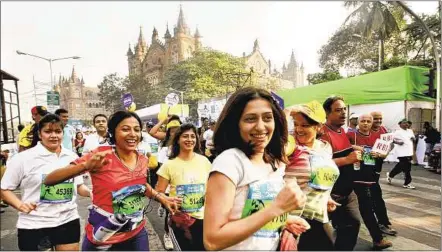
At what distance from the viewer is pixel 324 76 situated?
21.1m

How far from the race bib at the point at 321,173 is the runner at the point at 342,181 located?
62 centimetres

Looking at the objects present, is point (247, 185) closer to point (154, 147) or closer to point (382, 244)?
point (382, 244)

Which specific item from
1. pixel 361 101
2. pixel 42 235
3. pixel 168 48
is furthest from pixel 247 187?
pixel 168 48

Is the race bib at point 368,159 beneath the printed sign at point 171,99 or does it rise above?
beneath

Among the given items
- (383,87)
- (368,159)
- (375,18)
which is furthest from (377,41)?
(368,159)

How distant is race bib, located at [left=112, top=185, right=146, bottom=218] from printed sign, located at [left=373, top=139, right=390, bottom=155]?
2.78 m

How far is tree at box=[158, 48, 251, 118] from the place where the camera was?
705 cm

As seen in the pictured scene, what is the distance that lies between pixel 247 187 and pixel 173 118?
361 cm

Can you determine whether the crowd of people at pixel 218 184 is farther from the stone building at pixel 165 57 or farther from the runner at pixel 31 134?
the stone building at pixel 165 57

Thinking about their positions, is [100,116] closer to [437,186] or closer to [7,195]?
[7,195]

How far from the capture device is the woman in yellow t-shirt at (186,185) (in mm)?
2648

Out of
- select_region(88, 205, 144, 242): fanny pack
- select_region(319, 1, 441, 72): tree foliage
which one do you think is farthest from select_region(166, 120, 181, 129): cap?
select_region(319, 1, 441, 72): tree foliage

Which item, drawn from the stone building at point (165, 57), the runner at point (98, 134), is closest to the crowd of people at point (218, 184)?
the runner at point (98, 134)

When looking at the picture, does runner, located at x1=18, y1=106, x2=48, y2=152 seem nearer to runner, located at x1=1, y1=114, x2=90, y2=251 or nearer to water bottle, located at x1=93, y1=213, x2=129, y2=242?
runner, located at x1=1, y1=114, x2=90, y2=251
